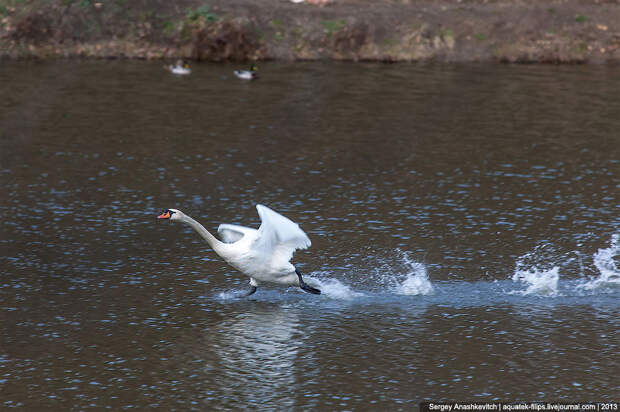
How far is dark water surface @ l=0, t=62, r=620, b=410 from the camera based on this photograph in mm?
13805

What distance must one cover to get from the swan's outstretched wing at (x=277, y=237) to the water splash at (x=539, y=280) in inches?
169

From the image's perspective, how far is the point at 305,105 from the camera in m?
35.2

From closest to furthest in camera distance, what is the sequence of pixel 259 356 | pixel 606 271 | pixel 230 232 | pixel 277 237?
pixel 259 356, pixel 277 237, pixel 230 232, pixel 606 271

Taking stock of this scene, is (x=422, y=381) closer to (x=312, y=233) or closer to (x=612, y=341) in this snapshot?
(x=612, y=341)

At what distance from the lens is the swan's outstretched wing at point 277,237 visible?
15.2 metres

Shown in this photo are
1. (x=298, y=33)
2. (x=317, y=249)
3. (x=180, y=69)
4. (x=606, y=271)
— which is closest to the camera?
(x=606, y=271)

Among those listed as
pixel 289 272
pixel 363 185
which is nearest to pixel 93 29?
pixel 363 185

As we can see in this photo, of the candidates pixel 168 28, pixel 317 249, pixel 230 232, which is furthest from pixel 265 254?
pixel 168 28

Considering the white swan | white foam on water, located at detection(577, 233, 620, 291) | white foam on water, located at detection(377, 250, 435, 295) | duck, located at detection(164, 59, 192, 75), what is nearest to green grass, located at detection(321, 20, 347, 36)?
duck, located at detection(164, 59, 192, 75)

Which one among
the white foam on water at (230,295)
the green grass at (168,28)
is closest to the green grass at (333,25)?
the green grass at (168,28)

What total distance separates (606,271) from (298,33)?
3055cm

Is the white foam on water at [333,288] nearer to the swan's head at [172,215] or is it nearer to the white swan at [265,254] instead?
the white swan at [265,254]

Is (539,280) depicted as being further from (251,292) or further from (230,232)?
(230,232)

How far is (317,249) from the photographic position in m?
19.7
